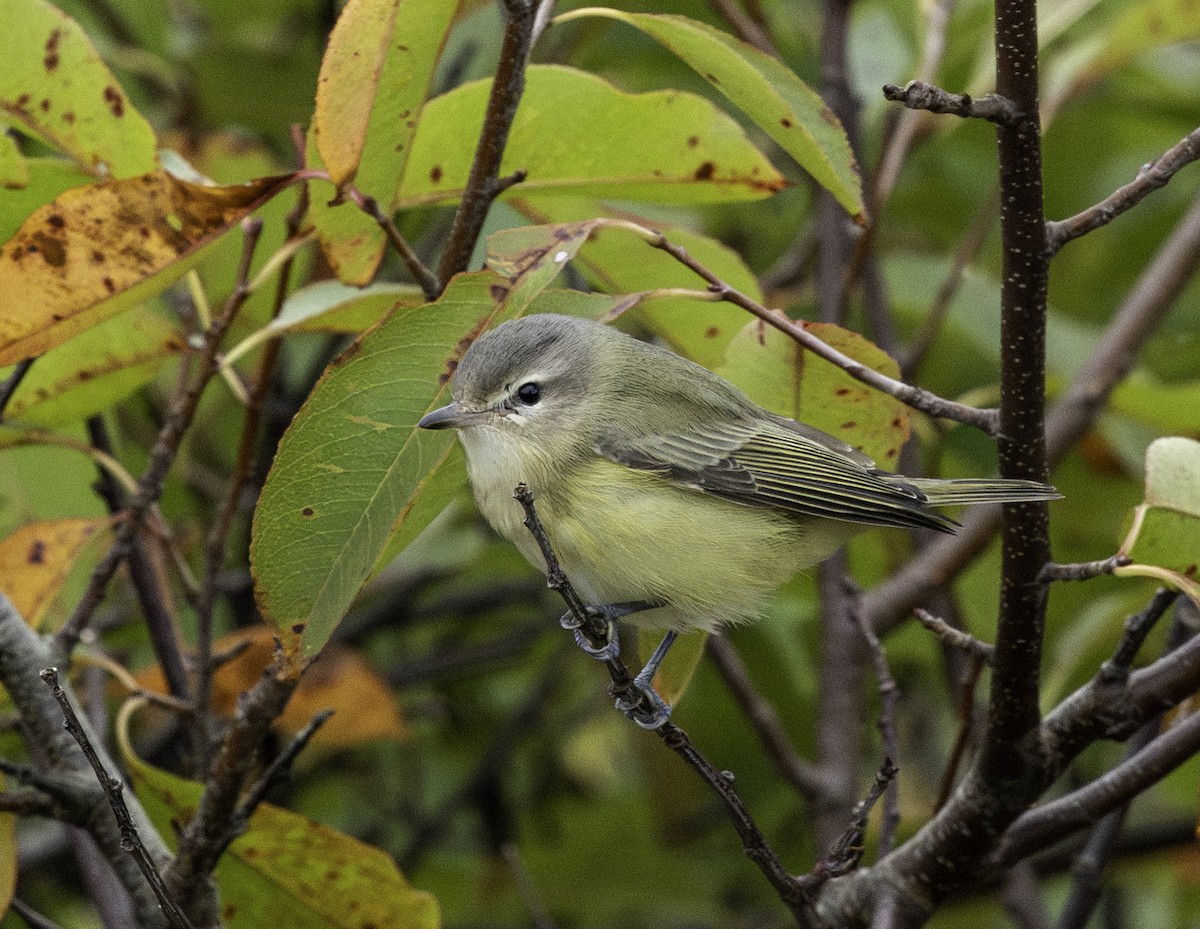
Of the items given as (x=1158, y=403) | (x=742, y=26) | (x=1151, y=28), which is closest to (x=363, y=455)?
(x=742, y=26)

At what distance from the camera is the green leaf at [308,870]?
7.50 ft

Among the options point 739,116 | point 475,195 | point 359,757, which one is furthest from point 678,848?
point 475,195

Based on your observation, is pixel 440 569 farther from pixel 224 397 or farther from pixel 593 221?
pixel 593 221

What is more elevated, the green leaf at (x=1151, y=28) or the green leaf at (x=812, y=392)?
the green leaf at (x=1151, y=28)

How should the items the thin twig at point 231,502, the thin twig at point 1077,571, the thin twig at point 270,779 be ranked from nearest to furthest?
the thin twig at point 1077,571
the thin twig at point 270,779
the thin twig at point 231,502

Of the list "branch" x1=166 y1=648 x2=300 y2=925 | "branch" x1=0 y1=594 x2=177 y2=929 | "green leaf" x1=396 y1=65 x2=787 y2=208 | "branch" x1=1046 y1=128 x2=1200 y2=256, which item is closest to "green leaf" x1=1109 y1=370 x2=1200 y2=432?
"green leaf" x1=396 y1=65 x2=787 y2=208

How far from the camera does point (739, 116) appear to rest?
430 centimetres

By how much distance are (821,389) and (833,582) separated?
3.78 feet

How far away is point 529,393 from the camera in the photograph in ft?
9.07

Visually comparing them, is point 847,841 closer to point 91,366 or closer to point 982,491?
point 982,491

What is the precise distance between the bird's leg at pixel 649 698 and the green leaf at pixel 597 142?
2.55 ft

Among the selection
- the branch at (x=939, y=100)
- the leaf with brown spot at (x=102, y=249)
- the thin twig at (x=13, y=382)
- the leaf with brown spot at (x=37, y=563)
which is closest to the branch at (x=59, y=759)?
the leaf with brown spot at (x=37, y=563)

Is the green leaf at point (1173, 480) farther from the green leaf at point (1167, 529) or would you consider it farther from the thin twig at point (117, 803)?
the thin twig at point (117, 803)

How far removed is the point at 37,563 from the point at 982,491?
63.5 inches
